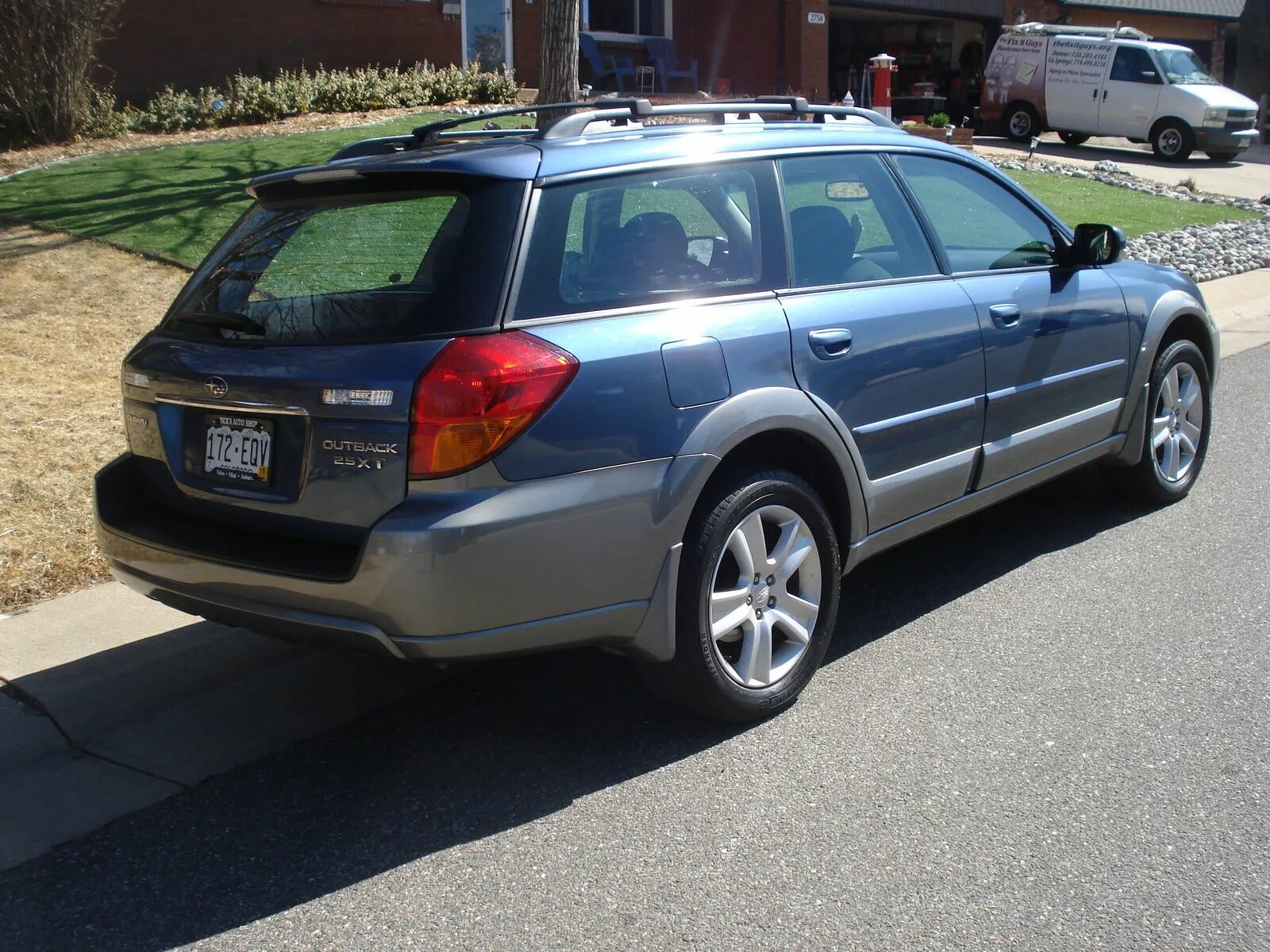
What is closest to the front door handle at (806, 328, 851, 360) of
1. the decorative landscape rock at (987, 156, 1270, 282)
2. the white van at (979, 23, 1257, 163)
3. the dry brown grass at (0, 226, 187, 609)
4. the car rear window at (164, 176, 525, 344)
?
the car rear window at (164, 176, 525, 344)

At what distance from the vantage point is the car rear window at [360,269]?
11.4ft

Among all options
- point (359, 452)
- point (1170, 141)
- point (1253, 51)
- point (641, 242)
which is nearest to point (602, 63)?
point (1170, 141)

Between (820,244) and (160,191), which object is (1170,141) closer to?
(160,191)

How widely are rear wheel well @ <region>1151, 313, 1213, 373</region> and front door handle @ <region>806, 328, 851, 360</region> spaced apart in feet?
7.55

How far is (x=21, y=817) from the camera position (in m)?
3.63

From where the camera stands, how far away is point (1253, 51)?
1483 inches

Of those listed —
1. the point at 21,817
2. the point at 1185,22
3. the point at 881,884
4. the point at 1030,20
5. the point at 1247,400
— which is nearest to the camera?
the point at 881,884

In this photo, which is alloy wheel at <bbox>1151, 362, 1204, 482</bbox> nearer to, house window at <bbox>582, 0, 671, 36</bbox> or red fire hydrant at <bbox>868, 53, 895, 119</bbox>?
red fire hydrant at <bbox>868, 53, 895, 119</bbox>

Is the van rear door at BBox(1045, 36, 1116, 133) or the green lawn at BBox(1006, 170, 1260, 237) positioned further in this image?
the van rear door at BBox(1045, 36, 1116, 133)

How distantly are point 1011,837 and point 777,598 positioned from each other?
1042 mm

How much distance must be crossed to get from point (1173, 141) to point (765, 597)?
73.9 feet

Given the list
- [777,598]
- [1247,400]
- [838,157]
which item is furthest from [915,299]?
[1247,400]

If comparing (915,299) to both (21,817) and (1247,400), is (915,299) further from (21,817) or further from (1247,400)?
(1247,400)

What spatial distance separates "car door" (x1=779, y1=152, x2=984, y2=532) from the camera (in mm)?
4203
